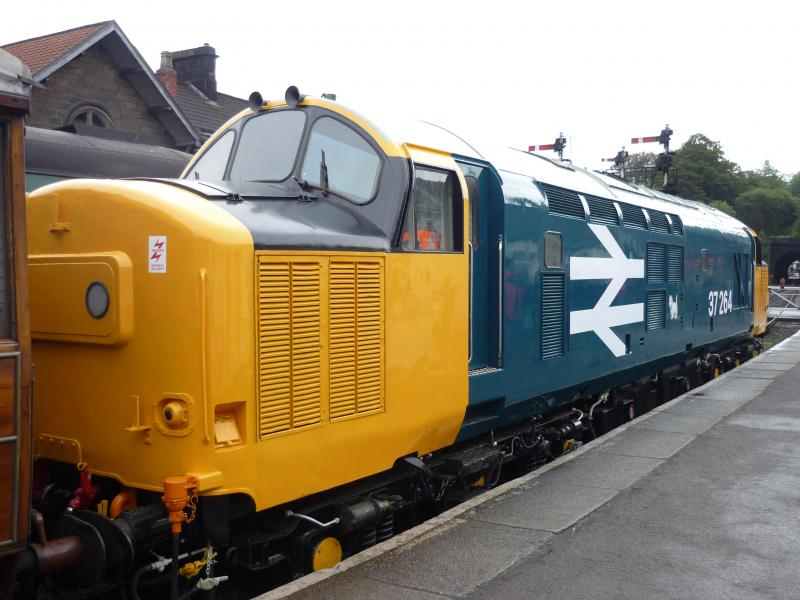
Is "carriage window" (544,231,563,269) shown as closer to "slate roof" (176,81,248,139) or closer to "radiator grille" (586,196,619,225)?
"radiator grille" (586,196,619,225)

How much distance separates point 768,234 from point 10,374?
304 feet

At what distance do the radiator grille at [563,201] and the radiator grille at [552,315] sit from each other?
61cm

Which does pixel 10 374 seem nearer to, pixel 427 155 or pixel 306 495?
pixel 306 495

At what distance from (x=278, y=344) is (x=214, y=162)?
7.01 ft

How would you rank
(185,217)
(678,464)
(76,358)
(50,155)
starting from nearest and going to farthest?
(185,217) → (76,358) → (678,464) → (50,155)

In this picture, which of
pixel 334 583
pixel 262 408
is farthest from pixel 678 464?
pixel 262 408

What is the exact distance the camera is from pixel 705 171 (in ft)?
269

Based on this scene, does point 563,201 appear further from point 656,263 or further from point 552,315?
point 656,263

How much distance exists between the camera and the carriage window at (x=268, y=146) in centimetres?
508

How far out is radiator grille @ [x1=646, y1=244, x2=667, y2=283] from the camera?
31.0ft

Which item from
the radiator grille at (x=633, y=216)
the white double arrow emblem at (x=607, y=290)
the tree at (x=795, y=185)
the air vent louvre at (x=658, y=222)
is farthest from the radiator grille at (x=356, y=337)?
the tree at (x=795, y=185)

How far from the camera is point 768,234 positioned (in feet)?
280

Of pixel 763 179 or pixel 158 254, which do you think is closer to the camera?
pixel 158 254

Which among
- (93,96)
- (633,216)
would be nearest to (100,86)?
(93,96)
